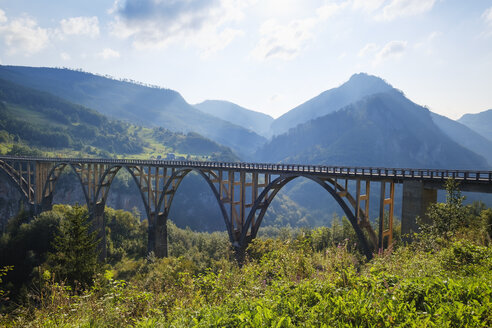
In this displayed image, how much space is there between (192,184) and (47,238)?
5905 inches

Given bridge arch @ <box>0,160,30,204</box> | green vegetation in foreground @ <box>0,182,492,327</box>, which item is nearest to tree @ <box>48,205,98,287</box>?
green vegetation in foreground @ <box>0,182,492,327</box>

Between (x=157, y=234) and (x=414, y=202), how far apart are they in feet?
103

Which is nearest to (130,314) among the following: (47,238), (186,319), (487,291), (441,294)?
(186,319)

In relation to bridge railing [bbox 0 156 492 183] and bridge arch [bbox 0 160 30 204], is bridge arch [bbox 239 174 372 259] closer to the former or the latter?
bridge railing [bbox 0 156 492 183]

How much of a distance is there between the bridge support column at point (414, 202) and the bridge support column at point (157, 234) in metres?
29.6

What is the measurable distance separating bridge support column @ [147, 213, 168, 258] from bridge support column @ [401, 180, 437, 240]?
29.6 metres

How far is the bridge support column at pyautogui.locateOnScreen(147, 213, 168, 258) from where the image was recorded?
3731 centimetres

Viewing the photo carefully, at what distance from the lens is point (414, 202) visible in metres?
18.6

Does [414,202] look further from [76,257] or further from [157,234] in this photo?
[157,234]

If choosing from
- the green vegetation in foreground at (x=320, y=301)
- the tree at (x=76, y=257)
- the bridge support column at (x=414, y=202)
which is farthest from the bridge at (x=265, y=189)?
the green vegetation in foreground at (x=320, y=301)

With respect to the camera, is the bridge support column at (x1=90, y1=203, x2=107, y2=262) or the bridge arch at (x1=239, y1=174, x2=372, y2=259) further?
the bridge support column at (x1=90, y1=203, x2=107, y2=262)

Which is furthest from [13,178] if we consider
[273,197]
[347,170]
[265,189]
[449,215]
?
[449,215]

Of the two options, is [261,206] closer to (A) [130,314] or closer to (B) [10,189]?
(A) [130,314]

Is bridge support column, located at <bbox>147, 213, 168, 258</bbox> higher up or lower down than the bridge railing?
lower down
